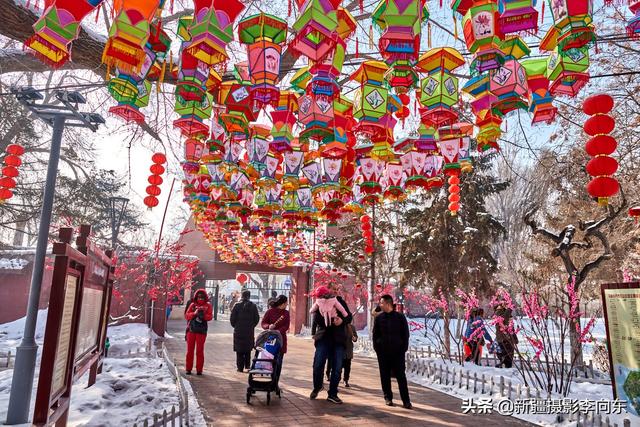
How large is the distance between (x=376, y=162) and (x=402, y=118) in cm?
137

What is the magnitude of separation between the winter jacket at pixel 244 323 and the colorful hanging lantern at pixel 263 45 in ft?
22.2

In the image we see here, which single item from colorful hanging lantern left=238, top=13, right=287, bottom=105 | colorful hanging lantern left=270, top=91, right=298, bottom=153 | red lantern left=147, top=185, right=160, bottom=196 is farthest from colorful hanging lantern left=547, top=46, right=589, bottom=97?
red lantern left=147, top=185, right=160, bottom=196

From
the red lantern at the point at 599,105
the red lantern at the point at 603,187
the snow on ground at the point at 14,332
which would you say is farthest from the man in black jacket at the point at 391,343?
the snow on ground at the point at 14,332

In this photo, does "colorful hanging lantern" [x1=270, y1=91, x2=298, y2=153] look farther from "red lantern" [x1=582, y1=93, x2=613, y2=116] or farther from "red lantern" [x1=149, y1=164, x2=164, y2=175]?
"red lantern" [x1=149, y1=164, x2=164, y2=175]

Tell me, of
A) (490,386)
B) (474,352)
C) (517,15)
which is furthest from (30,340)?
(474,352)

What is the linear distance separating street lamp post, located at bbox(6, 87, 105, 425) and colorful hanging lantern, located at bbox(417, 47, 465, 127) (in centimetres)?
470

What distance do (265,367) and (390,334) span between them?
2131mm

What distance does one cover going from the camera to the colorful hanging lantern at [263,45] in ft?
13.4

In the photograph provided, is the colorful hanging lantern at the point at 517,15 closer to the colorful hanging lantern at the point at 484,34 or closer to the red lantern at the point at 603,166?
the colorful hanging lantern at the point at 484,34

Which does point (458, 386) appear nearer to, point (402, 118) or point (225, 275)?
point (402, 118)

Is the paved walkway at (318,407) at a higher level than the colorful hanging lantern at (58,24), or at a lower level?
lower

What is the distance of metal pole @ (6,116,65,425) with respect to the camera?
16.0ft

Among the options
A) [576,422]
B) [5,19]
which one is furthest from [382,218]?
[5,19]

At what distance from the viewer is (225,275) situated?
32.7m
